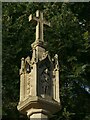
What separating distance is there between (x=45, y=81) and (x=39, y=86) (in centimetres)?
16

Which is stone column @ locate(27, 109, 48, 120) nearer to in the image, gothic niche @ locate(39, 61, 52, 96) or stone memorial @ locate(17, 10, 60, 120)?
stone memorial @ locate(17, 10, 60, 120)

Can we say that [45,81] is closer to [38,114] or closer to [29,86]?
[29,86]

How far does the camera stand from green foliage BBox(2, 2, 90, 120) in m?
10.2

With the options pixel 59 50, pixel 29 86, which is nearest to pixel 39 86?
pixel 29 86

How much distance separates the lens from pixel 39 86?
206 inches

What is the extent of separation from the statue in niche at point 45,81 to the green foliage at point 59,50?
4.32 metres

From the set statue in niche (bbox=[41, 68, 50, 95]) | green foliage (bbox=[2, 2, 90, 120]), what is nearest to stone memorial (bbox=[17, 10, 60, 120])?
statue in niche (bbox=[41, 68, 50, 95])

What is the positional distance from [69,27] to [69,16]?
369 millimetres

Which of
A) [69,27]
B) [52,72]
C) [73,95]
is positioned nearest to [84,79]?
[73,95]

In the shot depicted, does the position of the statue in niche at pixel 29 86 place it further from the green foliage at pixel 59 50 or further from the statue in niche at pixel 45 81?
the green foliage at pixel 59 50

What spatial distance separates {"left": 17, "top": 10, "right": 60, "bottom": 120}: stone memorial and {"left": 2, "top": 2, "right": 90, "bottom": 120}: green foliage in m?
4.23

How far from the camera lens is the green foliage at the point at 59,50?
1017 centimetres

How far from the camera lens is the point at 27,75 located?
546 centimetres

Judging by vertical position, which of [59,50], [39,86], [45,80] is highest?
[59,50]
